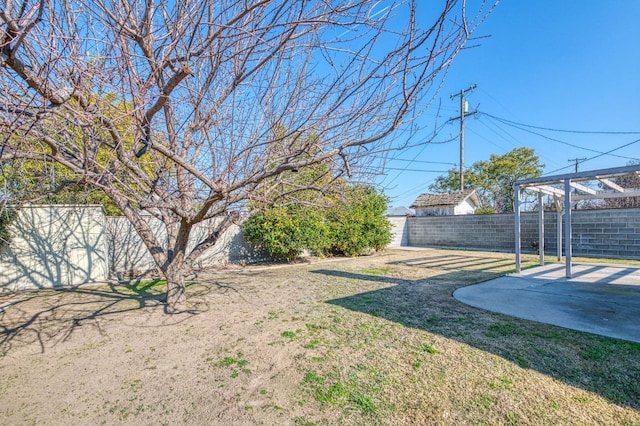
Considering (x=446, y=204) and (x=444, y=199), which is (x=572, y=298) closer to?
(x=446, y=204)

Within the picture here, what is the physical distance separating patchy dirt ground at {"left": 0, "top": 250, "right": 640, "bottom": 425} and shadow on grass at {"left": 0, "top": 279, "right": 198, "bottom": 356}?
0.04m

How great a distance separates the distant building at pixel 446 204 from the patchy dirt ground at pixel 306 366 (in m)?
15.7

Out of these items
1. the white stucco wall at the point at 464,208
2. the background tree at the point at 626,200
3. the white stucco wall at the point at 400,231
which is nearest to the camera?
the background tree at the point at 626,200

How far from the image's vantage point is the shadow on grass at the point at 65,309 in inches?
152

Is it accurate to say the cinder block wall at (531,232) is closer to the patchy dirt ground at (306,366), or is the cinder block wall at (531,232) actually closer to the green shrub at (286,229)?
the green shrub at (286,229)

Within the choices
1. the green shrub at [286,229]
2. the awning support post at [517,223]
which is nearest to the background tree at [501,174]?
the awning support post at [517,223]

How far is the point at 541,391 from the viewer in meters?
2.35

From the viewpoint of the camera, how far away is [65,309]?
195 inches

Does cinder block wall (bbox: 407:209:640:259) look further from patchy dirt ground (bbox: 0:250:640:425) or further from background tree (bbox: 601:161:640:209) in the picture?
patchy dirt ground (bbox: 0:250:640:425)

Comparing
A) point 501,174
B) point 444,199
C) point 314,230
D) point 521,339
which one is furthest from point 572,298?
point 501,174

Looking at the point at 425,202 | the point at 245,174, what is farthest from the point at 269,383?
the point at 425,202

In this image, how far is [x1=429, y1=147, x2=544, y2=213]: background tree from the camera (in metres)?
23.0

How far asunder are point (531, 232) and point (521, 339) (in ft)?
36.3

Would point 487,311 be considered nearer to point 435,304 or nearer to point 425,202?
point 435,304
